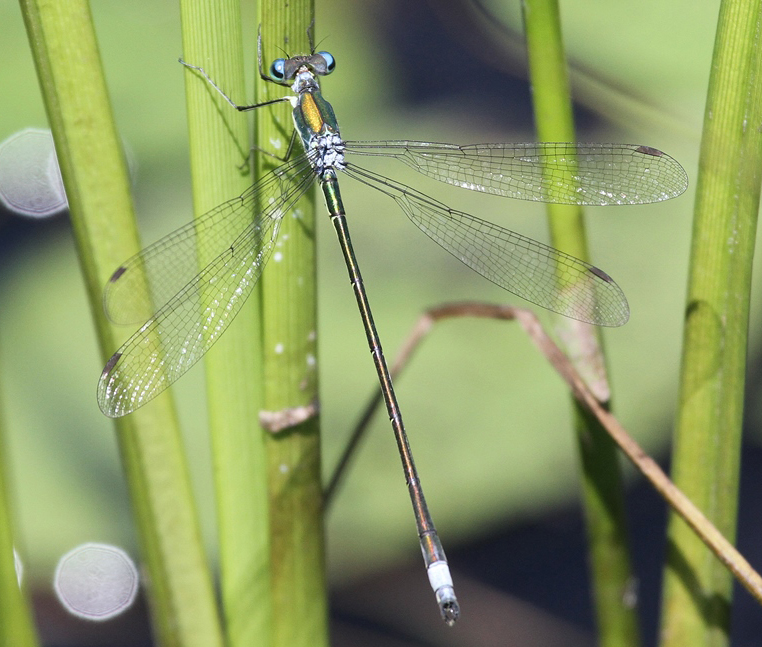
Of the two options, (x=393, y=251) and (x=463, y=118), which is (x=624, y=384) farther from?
(x=463, y=118)

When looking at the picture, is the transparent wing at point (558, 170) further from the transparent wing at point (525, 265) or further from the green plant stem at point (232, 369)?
the green plant stem at point (232, 369)

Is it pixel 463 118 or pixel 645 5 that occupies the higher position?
pixel 645 5

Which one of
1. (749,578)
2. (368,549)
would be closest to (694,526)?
(749,578)

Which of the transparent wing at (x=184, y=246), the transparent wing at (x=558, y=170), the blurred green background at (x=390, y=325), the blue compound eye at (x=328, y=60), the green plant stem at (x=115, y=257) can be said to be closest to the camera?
the green plant stem at (x=115, y=257)

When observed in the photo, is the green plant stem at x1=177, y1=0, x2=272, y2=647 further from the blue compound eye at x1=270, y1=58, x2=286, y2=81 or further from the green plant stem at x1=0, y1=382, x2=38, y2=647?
the green plant stem at x1=0, y1=382, x2=38, y2=647

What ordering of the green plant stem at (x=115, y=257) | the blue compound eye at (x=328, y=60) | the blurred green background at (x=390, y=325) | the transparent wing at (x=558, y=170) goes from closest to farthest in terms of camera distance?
the green plant stem at (x=115, y=257) < the transparent wing at (x=558, y=170) < the blue compound eye at (x=328, y=60) < the blurred green background at (x=390, y=325)

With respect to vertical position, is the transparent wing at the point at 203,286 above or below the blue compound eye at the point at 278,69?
below

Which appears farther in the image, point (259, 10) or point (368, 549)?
point (368, 549)

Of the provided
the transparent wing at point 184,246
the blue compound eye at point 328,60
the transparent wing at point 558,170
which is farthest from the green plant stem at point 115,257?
the transparent wing at point 558,170
